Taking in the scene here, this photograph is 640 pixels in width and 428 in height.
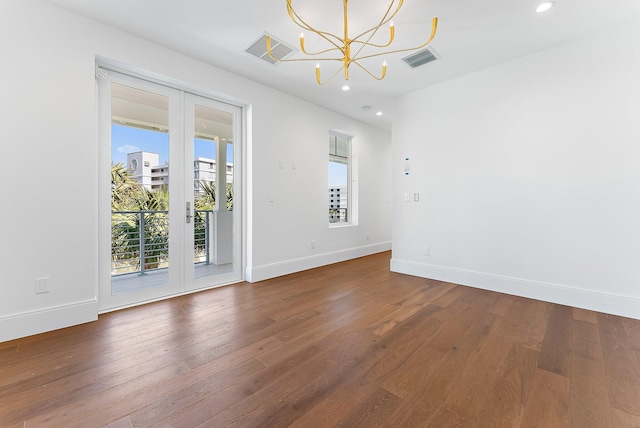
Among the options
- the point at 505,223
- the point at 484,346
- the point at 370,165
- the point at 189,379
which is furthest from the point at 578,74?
the point at 189,379

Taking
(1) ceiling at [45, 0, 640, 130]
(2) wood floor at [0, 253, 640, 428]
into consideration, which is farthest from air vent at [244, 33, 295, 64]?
(2) wood floor at [0, 253, 640, 428]

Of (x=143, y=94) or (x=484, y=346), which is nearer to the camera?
(x=484, y=346)

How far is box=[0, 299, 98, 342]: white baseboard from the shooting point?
218cm

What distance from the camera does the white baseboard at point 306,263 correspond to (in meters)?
3.90

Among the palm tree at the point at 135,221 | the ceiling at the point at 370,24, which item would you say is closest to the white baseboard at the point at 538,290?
the ceiling at the point at 370,24

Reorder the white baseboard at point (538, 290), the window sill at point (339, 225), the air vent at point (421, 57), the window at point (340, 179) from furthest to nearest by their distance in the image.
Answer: the window at point (340, 179)
the window sill at point (339, 225)
the air vent at point (421, 57)
the white baseboard at point (538, 290)

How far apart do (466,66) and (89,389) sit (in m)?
4.77

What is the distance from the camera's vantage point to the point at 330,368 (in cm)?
181

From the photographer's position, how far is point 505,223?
3348 mm

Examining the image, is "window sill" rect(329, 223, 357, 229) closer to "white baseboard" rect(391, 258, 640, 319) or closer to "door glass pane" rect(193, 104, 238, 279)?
"white baseboard" rect(391, 258, 640, 319)

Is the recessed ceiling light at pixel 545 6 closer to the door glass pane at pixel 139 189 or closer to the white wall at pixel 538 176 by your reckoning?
the white wall at pixel 538 176

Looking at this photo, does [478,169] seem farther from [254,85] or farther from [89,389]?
[89,389]

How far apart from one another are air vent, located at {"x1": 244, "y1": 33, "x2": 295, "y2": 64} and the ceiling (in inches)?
2.5

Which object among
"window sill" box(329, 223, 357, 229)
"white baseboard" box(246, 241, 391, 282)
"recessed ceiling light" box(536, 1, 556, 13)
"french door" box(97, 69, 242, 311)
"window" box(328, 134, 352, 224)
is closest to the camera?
"recessed ceiling light" box(536, 1, 556, 13)
